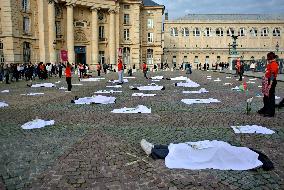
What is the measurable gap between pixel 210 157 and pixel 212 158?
41 millimetres

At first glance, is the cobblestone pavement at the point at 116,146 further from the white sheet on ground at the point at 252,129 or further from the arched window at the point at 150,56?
the arched window at the point at 150,56

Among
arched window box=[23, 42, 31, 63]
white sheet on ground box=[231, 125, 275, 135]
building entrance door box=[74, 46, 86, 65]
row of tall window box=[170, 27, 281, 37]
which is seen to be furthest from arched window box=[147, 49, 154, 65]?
white sheet on ground box=[231, 125, 275, 135]

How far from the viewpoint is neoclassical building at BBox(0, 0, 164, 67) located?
44.2m

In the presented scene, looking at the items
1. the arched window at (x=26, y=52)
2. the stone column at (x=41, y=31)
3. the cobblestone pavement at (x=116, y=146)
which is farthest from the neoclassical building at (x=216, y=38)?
the cobblestone pavement at (x=116, y=146)

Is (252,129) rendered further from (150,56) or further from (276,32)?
(276,32)

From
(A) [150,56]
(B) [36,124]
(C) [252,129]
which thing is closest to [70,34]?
(A) [150,56]

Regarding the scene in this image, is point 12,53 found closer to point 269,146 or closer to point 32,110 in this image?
point 32,110

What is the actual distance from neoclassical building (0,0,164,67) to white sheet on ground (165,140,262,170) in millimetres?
29589

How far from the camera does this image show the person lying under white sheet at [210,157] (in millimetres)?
5652

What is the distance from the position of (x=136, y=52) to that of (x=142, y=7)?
35.8 feet

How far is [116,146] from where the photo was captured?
7039 mm

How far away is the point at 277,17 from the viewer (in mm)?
107375

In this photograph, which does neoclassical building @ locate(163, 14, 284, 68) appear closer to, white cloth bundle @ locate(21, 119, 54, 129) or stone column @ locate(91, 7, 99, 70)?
stone column @ locate(91, 7, 99, 70)

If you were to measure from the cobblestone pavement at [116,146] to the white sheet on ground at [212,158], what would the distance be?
0.56ft
